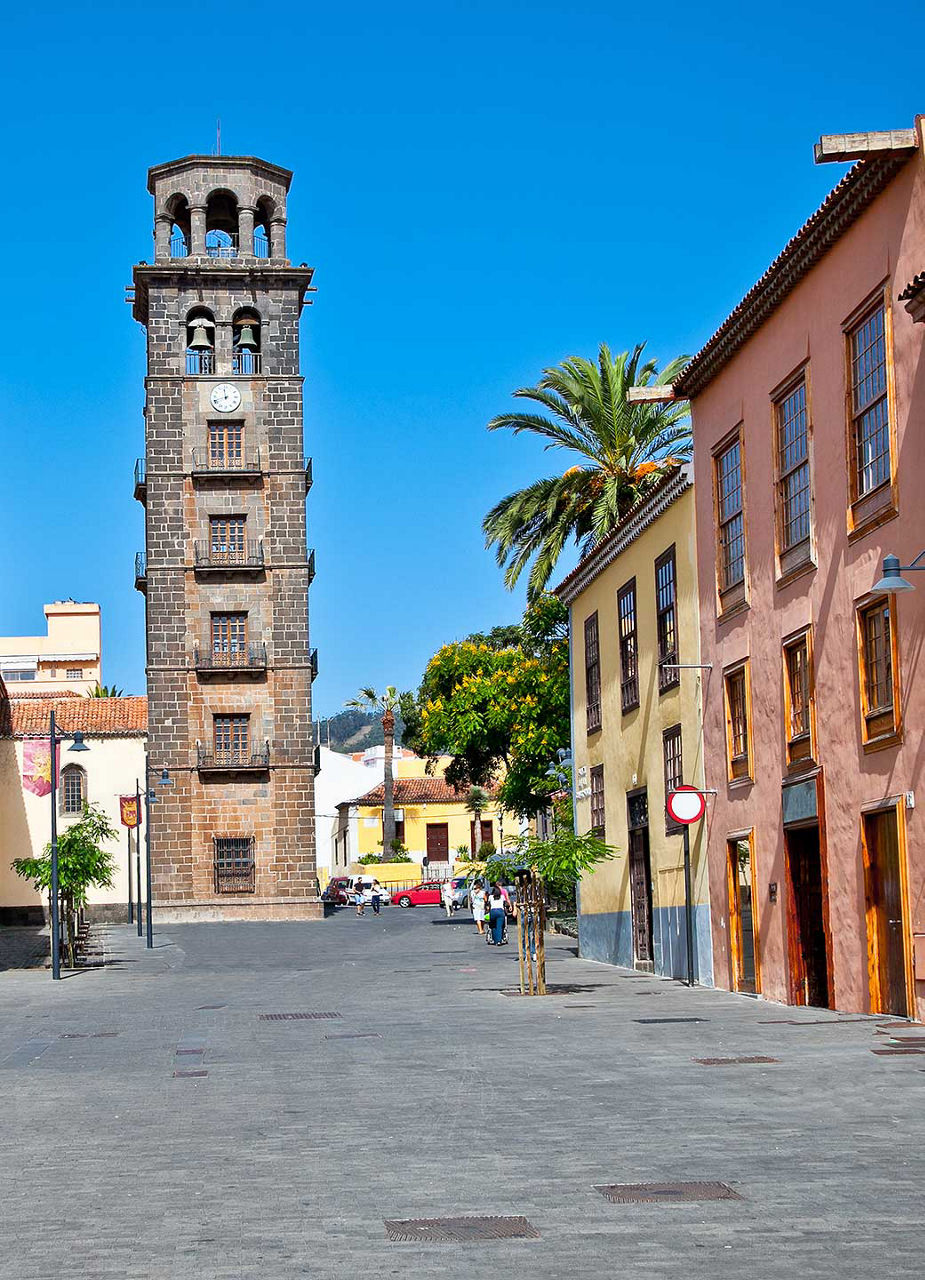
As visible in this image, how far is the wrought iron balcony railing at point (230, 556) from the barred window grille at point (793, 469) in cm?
4417

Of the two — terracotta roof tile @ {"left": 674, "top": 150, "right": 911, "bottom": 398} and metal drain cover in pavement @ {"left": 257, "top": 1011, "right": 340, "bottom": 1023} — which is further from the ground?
terracotta roof tile @ {"left": 674, "top": 150, "right": 911, "bottom": 398}

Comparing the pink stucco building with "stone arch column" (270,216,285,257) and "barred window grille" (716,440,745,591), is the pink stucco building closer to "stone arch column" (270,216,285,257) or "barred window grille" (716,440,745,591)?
"barred window grille" (716,440,745,591)

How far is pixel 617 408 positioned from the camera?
43156 millimetres

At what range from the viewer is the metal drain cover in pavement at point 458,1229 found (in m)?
7.57

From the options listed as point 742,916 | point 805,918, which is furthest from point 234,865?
point 805,918

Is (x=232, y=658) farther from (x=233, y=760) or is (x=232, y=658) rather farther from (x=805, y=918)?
(x=805, y=918)

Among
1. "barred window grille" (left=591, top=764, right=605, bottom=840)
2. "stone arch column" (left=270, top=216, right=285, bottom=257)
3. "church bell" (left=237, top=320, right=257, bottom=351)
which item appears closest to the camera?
"barred window grille" (left=591, top=764, right=605, bottom=840)

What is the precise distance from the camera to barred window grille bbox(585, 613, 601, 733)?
1340 inches

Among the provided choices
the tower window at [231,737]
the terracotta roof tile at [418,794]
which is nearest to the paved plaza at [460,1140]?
the tower window at [231,737]

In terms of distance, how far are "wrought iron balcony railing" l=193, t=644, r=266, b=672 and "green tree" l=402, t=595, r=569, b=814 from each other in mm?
6613

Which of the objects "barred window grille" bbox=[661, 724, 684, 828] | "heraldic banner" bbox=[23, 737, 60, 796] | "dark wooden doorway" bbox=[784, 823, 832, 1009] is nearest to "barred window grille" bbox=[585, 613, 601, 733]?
"barred window grille" bbox=[661, 724, 684, 828]

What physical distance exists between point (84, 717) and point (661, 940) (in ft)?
154

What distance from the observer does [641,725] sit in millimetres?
29938

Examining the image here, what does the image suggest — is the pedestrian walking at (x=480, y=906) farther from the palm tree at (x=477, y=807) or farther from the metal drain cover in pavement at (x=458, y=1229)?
the palm tree at (x=477, y=807)
